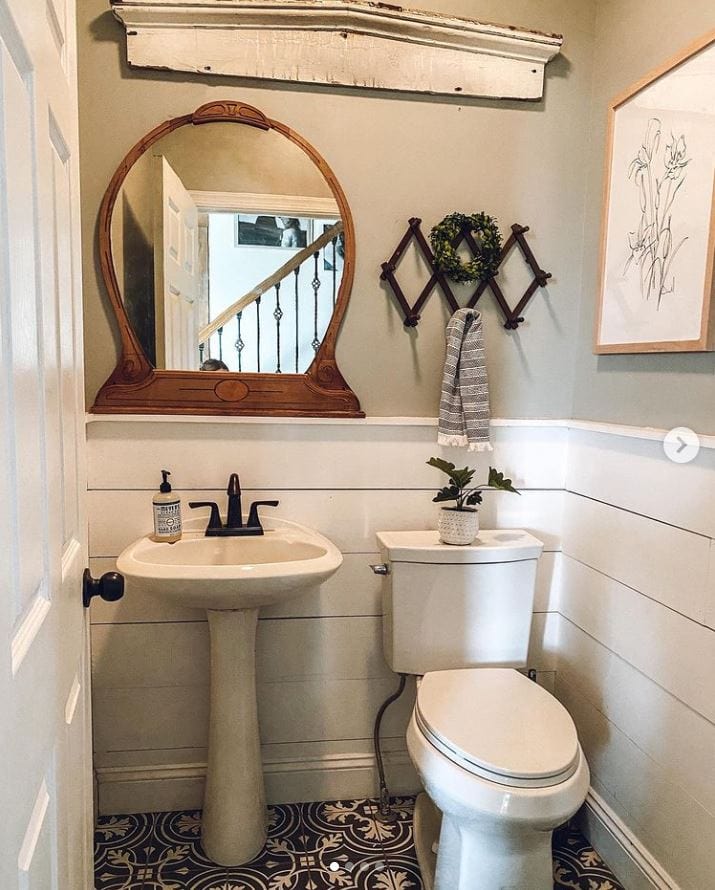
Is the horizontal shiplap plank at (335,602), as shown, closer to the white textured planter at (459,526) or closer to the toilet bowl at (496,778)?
the white textured planter at (459,526)

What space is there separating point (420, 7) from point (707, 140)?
35.6 inches

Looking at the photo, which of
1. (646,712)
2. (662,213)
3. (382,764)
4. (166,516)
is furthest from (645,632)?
(166,516)

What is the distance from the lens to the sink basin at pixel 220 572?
148 cm

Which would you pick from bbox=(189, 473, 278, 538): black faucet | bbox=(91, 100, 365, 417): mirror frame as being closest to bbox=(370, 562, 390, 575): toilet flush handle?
bbox=(189, 473, 278, 538): black faucet

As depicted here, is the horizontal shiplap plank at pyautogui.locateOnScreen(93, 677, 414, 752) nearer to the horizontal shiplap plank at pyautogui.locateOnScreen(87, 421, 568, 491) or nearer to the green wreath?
the horizontal shiplap plank at pyautogui.locateOnScreen(87, 421, 568, 491)

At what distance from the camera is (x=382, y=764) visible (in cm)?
204

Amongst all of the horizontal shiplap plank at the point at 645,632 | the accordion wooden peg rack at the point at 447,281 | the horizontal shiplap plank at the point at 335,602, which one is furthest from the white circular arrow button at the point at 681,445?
the horizontal shiplap plank at the point at 335,602

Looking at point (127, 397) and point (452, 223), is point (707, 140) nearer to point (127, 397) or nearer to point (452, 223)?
point (452, 223)

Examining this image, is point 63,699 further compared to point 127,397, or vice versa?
point 127,397

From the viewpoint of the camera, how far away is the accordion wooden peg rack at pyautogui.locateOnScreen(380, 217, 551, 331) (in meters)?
1.90

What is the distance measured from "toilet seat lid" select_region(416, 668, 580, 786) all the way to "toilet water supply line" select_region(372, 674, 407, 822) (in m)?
0.27

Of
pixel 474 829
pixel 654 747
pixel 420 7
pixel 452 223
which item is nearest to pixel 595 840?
pixel 654 747

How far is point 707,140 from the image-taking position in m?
1.42

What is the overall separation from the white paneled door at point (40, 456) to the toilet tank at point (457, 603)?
913 mm
